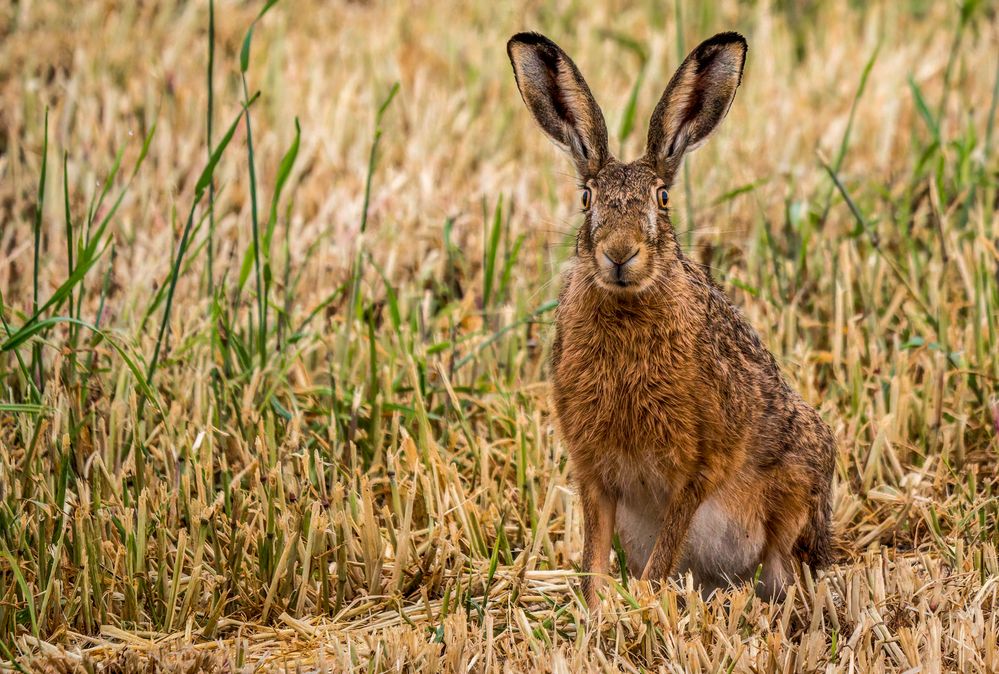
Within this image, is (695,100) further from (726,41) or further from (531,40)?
(531,40)

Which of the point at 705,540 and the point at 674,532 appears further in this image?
the point at 705,540

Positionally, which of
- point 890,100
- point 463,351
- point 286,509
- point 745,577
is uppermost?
point 890,100

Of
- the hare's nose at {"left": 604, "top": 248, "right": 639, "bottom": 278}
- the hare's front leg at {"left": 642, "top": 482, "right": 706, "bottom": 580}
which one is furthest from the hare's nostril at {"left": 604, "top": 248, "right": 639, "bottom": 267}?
the hare's front leg at {"left": 642, "top": 482, "right": 706, "bottom": 580}

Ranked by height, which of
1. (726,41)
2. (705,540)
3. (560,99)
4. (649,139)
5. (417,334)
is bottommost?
(705,540)

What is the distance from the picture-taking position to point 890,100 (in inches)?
254

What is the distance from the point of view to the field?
10.5 ft

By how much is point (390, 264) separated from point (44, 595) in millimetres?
2166

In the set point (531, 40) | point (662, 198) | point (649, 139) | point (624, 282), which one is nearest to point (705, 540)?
point (624, 282)

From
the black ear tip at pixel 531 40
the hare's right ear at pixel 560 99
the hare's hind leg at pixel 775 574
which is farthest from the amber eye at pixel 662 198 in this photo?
A: the hare's hind leg at pixel 775 574

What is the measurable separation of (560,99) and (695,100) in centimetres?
34

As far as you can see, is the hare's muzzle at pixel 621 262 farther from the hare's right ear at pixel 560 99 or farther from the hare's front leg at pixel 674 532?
the hare's front leg at pixel 674 532

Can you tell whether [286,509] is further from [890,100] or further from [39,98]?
[890,100]

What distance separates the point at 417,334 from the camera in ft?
14.8

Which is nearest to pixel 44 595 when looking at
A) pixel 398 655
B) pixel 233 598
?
pixel 233 598
